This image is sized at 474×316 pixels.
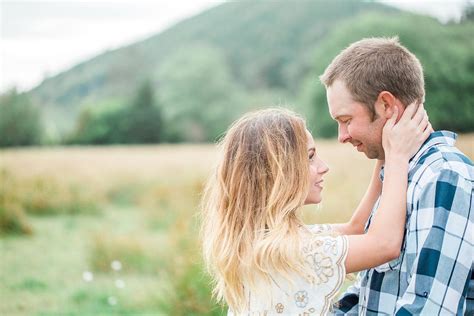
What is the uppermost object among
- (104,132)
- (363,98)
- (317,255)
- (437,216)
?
(363,98)

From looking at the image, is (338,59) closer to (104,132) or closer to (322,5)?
(104,132)

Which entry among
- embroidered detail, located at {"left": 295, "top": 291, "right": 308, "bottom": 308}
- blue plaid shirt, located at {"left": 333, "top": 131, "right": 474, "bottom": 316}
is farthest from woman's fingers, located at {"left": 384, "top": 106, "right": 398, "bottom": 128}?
embroidered detail, located at {"left": 295, "top": 291, "right": 308, "bottom": 308}

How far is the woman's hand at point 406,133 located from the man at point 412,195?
3 cm

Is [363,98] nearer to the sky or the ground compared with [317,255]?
nearer to the sky

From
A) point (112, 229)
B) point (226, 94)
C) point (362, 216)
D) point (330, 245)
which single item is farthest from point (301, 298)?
point (226, 94)

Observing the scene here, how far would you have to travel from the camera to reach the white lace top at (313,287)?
7.43 feet

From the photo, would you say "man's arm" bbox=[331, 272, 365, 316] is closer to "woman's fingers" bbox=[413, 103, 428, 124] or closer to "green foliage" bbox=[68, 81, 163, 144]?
"woman's fingers" bbox=[413, 103, 428, 124]

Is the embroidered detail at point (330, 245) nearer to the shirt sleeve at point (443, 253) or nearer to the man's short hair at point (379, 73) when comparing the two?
the shirt sleeve at point (443, 253)

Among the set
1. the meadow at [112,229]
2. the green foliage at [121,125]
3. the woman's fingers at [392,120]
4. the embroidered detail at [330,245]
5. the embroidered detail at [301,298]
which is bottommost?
the green foliage at [121,125]

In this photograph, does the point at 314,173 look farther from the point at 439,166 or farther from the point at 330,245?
the point at 439,166

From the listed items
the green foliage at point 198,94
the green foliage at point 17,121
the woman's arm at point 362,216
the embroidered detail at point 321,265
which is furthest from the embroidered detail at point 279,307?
the green foliage at point 198,94

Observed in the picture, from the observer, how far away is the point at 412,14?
73.6ft

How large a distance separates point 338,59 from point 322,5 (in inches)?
1950

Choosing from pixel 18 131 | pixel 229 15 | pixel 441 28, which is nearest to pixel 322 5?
pixel 229 15
